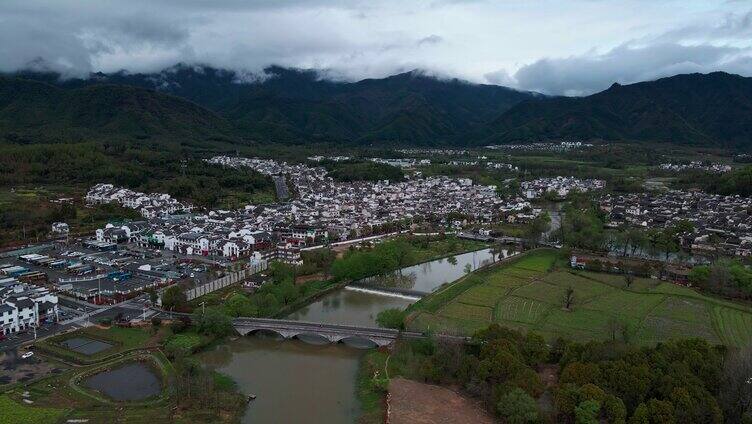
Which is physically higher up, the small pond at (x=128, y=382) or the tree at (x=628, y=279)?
the tree at (x=628, y=279)

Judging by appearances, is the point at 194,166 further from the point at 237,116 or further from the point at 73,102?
the point at 237,116

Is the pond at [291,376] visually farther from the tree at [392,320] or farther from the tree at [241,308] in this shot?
the tree at [392,320]

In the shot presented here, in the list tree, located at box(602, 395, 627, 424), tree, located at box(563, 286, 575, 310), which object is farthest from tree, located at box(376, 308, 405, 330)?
tree, located at box(602, 395, 627, 424)

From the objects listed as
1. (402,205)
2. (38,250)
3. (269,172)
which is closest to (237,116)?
(269,172)

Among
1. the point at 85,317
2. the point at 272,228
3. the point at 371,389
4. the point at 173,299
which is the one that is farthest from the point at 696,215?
the point at 85,317

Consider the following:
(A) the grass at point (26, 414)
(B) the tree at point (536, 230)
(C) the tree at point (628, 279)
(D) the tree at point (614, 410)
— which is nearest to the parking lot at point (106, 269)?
(A) the grass at point (26, 414)

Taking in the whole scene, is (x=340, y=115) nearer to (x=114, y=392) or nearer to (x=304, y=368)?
(x=304, y=368)
